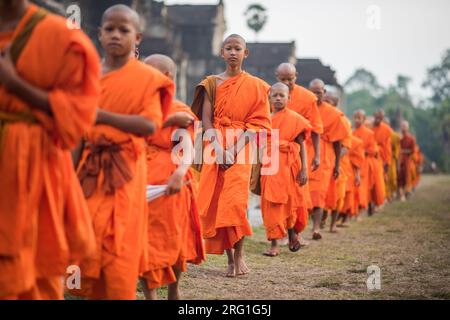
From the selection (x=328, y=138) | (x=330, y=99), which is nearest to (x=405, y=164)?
(x=330, y=99)

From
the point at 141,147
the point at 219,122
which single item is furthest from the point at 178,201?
the point at 219,122

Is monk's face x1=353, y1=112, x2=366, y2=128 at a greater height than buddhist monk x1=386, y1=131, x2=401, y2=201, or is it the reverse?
monk's face x1=353, y1=112, x2=366, y2=128

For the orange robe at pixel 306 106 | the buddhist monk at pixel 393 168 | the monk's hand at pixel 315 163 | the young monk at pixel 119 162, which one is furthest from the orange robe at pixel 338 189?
the young monk at pixel 119 162

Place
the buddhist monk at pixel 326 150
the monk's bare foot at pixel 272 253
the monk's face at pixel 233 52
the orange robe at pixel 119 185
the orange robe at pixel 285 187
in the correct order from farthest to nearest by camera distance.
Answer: the buddhist monk at pixel 326 150, the monk's bare foot at pixel 272 253, the orange robe at pixel 285 187, the monk's face at pixel 233 52, the orange robe at pixel 119 185

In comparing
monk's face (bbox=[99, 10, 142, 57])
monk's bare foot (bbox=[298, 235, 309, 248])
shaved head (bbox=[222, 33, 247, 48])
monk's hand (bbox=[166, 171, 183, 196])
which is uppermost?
shaved head (bbox=[222, 33, 247, 48])

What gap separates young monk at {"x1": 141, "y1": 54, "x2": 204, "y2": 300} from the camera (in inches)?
225

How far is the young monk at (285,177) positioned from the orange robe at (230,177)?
1602mm

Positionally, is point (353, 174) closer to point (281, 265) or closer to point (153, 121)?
point (281, 265)

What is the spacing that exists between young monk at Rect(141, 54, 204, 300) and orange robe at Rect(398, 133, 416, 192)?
19.1 metres

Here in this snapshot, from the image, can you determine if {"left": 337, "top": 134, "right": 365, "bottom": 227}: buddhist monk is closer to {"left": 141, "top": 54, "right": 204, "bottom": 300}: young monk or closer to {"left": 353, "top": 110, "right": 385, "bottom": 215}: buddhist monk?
{"left": 353, "top": 110, "right": 385, "bottom": 215}: buddhist monk

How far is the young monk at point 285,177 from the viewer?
9.96 meters

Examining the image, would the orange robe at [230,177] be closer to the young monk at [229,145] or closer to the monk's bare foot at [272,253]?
the young monk at [229,145]

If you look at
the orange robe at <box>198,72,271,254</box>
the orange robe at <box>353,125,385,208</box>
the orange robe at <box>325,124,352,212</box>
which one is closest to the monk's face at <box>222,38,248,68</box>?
the orange robe at <box>198,72,271,254</box>

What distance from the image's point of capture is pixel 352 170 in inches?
633
